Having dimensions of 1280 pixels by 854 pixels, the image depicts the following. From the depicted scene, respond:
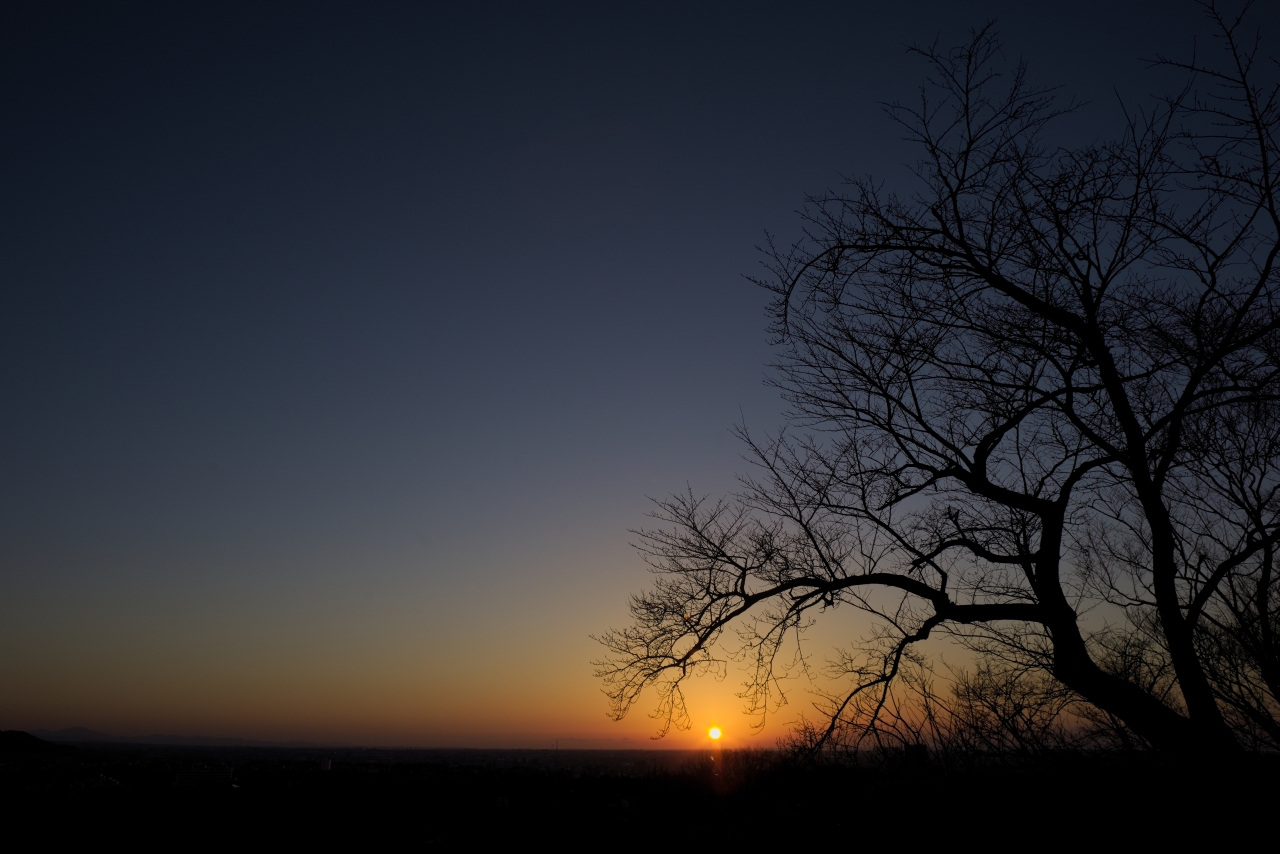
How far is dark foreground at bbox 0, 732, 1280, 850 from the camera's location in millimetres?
4387

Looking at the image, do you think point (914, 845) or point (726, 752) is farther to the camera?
point (726, 752)

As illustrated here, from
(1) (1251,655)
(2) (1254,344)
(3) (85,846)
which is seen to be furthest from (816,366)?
(3) (85,846)

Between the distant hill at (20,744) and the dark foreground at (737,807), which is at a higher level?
the dark foreground at (737,807)

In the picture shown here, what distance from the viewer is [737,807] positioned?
1291cm

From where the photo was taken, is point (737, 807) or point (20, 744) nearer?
point (737, 807)

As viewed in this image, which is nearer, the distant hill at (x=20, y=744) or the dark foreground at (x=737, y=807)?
the dark foreground at (x=737, y=807)

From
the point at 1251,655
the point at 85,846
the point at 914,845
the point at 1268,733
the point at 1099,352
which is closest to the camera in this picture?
the point at 1268,733

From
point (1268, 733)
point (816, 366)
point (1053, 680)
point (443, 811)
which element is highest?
point (816, 366)

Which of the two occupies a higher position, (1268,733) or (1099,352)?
(1099,352)

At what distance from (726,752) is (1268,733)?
18328 millimetres

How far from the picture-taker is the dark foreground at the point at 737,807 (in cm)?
439

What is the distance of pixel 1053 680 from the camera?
5820 millimetres

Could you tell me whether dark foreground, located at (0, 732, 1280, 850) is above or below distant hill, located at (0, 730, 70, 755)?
above

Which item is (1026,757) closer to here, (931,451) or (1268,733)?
(1268,733)
